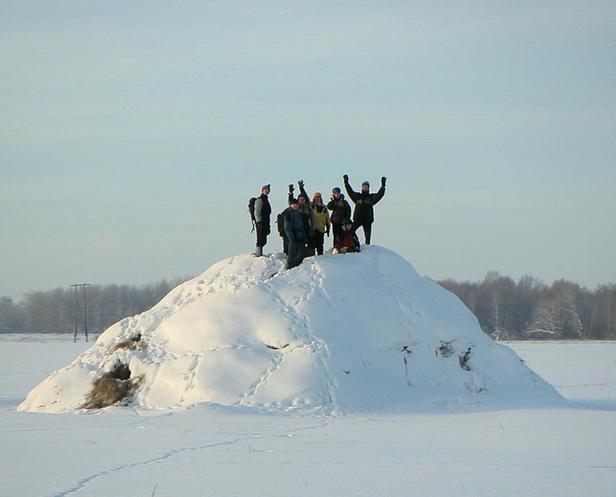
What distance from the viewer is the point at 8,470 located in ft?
39.5

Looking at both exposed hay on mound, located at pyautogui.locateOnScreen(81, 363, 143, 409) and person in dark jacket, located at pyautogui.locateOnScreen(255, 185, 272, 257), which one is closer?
exposed hay on mound, located at pyautogui.locateOnScreen(81, 363, 143, 409)

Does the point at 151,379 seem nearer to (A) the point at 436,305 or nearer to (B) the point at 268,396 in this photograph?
(B) the point at 268,396

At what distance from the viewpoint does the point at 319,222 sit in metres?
22.1

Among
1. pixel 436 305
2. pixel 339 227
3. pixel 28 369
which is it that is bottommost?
pixel 28 369

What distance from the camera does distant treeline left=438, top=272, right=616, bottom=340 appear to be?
335ft

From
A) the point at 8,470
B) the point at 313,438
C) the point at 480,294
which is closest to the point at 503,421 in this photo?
the point at 313,438

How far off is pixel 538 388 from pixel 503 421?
4.39 m

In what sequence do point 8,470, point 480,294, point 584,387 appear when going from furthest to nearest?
1. point 480,294
2. point 584,387
3. point 8,470

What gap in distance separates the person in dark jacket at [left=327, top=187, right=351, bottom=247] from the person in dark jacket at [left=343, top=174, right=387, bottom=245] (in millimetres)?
218

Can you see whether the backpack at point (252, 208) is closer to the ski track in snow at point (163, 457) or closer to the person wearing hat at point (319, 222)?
the person wearing hat at point (319, 222)

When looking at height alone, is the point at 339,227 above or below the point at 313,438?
above

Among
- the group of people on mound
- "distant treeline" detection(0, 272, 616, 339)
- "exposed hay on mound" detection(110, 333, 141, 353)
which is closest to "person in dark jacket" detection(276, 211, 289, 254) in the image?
the group of people on mound

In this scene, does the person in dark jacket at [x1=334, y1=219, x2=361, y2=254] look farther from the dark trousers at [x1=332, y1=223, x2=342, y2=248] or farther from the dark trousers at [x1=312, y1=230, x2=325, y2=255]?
the dark trousers at [x1=312, y1=230, x2=325, y2=255]

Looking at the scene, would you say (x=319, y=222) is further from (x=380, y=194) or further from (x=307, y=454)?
(x=307, y=454)
